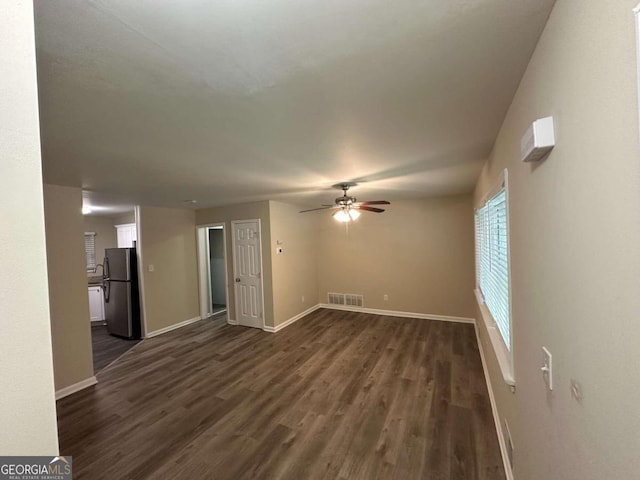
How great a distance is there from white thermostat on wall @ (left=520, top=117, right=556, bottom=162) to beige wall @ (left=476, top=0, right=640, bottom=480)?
0.12 feet

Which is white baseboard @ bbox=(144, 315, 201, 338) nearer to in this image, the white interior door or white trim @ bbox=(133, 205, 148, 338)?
white trim @ bbox=(133, 205, 148, 338)

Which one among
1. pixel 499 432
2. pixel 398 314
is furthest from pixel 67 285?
pixel 398 314

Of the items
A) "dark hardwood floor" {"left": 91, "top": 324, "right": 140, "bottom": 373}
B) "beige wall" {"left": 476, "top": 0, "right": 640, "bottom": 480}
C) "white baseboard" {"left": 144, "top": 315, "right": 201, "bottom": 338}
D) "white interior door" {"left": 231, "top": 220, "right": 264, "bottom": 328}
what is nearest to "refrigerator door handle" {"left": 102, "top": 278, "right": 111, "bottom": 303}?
"dark hardwood floor" {"left": 91, "top": 324, "right": 140, "bottom": 373}

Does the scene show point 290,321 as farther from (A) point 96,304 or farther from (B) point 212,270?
(A) point 96,304

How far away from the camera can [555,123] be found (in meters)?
0.89

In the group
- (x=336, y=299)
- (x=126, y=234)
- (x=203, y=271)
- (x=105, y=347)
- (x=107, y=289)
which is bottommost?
(x=105, y=347)

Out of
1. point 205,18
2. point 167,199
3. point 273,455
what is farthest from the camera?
point 167,199

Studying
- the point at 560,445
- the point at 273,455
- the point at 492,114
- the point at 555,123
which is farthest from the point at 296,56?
the point at 273,455

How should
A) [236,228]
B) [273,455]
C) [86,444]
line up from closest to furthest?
[273,455]
[86,444]
[236,228]

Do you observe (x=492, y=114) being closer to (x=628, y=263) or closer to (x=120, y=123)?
(x=628, y=263)

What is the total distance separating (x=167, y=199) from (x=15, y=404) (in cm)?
410

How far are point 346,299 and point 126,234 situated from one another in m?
5.28

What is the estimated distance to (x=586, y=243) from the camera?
28.4 inches

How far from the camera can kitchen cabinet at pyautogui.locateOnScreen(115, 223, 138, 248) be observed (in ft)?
19.1
